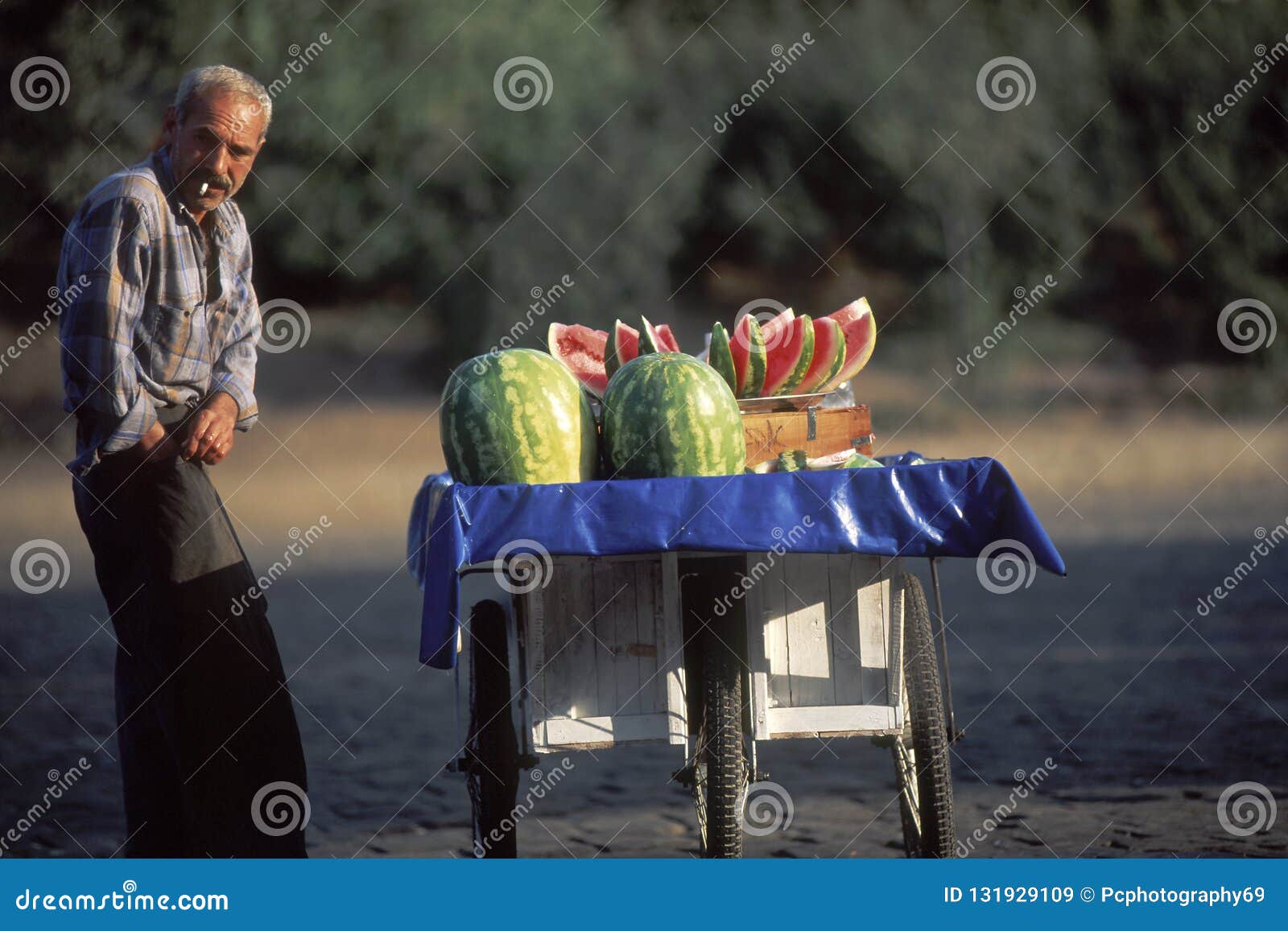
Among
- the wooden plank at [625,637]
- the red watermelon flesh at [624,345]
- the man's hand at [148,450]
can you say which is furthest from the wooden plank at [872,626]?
the man's hand at [148,450]

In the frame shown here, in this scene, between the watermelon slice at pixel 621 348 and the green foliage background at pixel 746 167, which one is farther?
the green foliage background at pixel 746 167

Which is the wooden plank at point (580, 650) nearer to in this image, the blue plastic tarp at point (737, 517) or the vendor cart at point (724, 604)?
the vendor cart at point (724, 604)

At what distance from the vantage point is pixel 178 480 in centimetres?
344

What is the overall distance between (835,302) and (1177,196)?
223 inches

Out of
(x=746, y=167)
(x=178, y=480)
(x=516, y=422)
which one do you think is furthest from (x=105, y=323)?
(x=746, y=167)

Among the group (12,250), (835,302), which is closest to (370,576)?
(12,250)

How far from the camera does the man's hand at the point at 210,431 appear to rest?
3449mm

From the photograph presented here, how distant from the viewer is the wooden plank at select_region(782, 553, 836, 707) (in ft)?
10.8

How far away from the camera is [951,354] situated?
19.5 metres

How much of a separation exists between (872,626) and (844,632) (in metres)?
0.07

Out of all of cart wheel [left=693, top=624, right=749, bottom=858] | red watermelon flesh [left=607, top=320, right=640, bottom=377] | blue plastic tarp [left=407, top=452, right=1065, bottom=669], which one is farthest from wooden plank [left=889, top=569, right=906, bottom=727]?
red watermelon flesh [left=607, top=320, right=640, bottom=377]

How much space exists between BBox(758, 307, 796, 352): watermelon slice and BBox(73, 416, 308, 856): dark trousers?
5.37 ft

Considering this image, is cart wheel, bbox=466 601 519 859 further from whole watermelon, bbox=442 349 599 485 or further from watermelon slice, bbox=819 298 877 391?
watermelon slice, bbox=819 298 877 391

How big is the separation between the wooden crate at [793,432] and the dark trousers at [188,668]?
1.39 m
